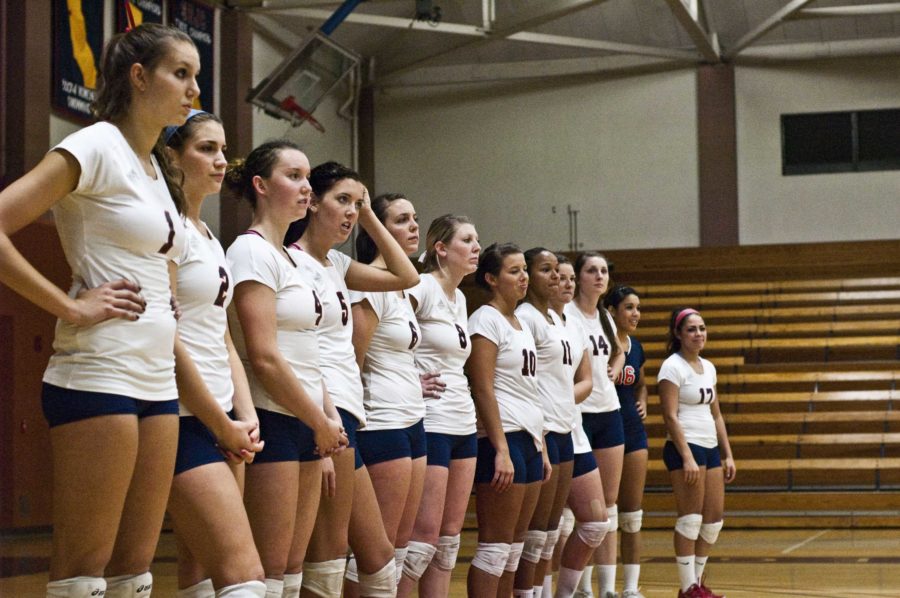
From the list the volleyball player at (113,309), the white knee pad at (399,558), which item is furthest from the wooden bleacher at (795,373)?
the volleyball player at (113,309)

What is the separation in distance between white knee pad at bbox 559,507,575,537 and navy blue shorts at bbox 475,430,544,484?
827mm

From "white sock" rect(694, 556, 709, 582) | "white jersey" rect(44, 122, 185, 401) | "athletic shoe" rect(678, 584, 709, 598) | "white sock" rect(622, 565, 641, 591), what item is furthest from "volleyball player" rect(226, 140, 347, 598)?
"white sock" rect(694, 556, 709, 582)

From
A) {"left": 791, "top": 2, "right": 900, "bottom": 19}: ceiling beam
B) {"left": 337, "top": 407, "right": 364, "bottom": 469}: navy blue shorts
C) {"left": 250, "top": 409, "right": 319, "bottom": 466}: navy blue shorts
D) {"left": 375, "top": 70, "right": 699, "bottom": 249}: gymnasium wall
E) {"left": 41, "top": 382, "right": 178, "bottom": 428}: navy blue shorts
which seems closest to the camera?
{"left": 41, "top": 382, "right": 178, "bottom": 428}: navy blue shorts

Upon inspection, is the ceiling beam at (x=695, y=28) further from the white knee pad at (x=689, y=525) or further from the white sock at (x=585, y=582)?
the white sock at (x=585, y=582)

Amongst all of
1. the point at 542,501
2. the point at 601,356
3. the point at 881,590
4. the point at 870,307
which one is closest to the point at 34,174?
the point at 542,501

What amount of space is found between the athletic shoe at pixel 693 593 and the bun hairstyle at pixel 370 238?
2686 millimetres

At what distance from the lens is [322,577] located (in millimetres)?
3117

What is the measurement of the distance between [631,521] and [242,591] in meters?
3.76

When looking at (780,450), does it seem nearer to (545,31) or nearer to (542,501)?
(542,501)

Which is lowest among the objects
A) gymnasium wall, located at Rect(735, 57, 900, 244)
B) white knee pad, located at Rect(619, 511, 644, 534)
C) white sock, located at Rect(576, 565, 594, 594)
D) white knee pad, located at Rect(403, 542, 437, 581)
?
white sock, located at Rect(576, 565, 594, 594)

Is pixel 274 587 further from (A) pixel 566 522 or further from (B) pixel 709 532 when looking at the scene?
(B) pixel 709 532

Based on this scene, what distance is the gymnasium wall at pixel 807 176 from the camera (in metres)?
14.2

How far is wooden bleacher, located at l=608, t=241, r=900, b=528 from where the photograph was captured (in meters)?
9.39

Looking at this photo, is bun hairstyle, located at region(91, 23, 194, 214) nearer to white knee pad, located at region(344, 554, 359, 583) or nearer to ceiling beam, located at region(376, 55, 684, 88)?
white knee pad, located at region(344, 554, 359, 583)
